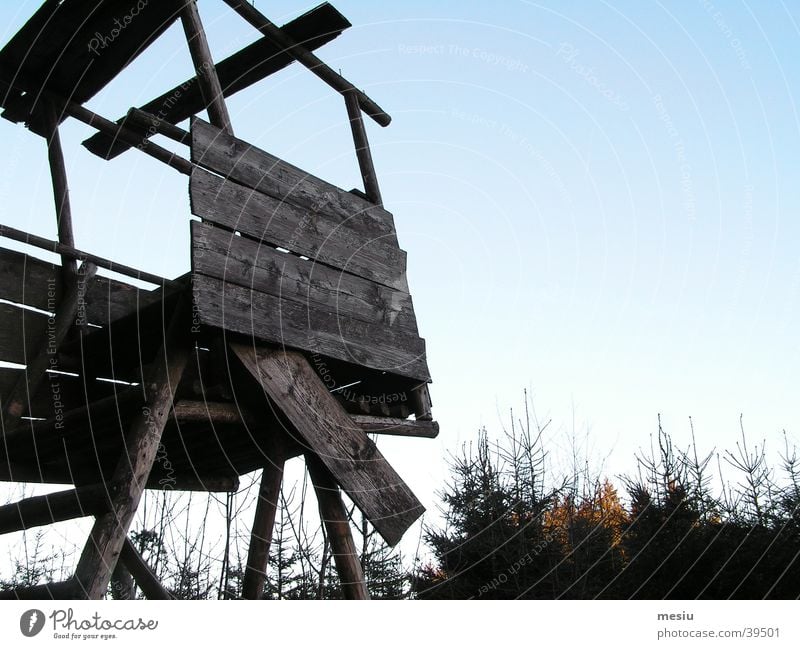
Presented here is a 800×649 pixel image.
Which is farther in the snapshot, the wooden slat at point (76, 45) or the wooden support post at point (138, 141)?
the wooden support post at point (138, 141)

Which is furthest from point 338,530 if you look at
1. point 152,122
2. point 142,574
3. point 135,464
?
point 152,122

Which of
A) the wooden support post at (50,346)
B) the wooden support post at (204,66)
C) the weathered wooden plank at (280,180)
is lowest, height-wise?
the wooden support post at (50,346)

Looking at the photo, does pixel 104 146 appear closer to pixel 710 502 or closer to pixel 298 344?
pixel 298 344

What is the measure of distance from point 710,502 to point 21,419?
1172 centimetres

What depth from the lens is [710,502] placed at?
13266 mm

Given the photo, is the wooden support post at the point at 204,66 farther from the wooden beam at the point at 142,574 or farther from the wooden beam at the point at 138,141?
the wooden beam at the point at 142,574

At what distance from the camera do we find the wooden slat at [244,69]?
18.9 ft

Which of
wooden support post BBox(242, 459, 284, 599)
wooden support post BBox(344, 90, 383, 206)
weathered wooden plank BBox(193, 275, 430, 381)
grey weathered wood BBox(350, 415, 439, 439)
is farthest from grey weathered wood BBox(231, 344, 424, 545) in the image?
wooden support post BBox(344, 90, 383, 206)

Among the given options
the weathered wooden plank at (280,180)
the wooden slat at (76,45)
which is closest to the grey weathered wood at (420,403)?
the weathered wooden plank at (280,180)

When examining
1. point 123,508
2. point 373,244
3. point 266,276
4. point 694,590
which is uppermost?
point 373,244

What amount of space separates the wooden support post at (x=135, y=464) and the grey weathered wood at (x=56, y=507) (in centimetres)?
7

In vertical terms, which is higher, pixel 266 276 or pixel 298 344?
pixel 266 276
